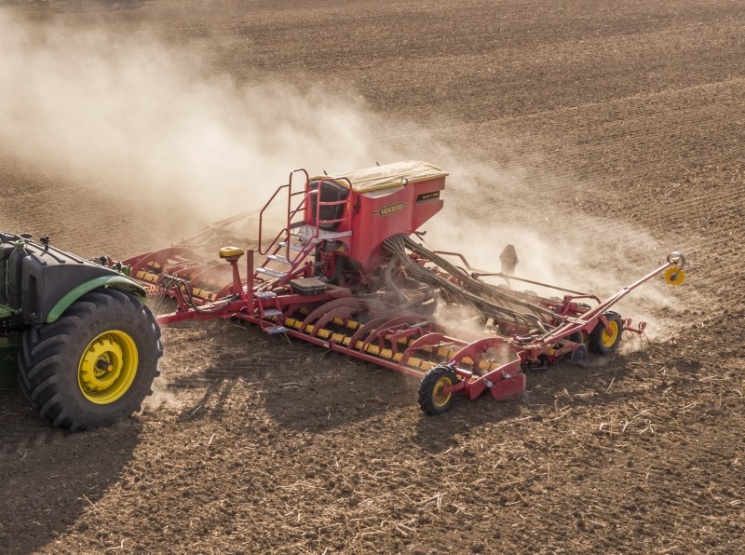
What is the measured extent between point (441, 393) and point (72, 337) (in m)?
2.68

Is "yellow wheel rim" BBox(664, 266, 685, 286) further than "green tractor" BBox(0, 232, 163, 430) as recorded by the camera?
Yes

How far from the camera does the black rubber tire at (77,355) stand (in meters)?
6.91

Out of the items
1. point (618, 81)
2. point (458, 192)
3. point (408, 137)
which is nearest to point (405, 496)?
point (458, 192)

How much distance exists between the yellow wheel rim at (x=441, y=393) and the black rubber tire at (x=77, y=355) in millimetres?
2052

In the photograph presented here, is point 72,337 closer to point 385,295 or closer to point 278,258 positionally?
point 278,258

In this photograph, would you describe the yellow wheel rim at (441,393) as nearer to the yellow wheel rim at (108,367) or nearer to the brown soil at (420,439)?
the brown soil at (420,439)

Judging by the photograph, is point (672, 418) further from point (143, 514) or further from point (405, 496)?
point (143, 514)

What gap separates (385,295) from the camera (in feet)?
32.0

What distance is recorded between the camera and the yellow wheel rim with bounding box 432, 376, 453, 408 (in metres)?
7.91

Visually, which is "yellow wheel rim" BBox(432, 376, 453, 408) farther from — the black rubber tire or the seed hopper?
the black rubber tire

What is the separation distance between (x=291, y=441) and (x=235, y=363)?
160 cm

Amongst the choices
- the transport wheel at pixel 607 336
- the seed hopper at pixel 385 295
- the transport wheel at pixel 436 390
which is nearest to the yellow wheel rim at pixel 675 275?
the seed hopper at pixel 385 295

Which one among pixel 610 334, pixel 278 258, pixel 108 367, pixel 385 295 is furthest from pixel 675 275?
pixel 108 367

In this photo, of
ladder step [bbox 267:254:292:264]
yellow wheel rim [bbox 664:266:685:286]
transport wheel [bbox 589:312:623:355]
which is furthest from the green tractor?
yellow wheel rim [bbox 664:266:685:286]
